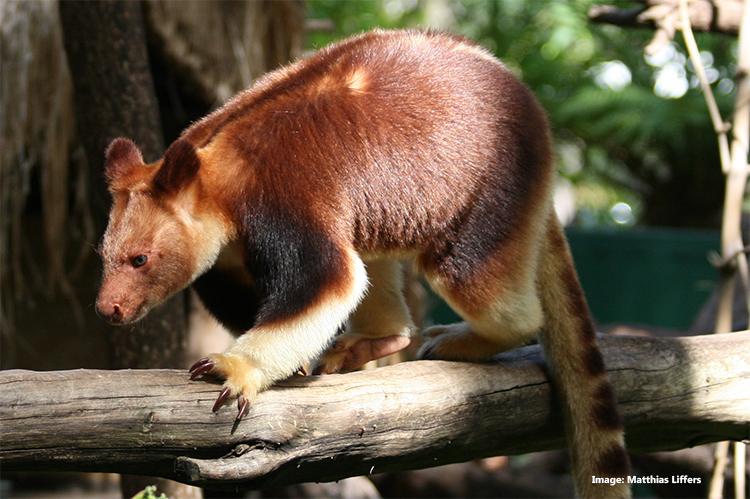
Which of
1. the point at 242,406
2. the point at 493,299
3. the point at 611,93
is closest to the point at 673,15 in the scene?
the point at 493,299

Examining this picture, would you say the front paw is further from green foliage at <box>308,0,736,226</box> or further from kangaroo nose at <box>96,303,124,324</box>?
green foliage at <box>308,0,736,226</box>

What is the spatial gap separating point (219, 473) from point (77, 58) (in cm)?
210

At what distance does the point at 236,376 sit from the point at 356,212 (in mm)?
725

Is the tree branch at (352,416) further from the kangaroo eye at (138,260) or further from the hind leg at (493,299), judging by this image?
the kangaroo eye at (138,260)

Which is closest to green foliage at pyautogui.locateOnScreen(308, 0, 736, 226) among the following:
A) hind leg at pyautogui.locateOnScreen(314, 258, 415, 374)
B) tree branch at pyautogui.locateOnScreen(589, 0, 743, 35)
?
tree branch at pyautogui.locateOnScreen(589, 0, 743, 35)

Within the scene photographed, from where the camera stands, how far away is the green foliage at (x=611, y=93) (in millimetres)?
9336

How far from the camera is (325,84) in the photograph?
270 cm

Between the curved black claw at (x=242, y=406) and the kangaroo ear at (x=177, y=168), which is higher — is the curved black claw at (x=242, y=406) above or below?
below

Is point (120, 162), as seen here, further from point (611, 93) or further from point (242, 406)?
point (611, 93)

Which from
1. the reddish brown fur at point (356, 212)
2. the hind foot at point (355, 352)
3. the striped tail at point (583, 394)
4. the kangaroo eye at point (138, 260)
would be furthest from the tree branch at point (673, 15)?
the kangaroo eye at point (138, 260)

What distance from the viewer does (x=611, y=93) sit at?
30.9ft

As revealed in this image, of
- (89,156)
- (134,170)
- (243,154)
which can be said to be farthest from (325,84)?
(89,156)

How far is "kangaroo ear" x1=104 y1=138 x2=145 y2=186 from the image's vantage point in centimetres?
251

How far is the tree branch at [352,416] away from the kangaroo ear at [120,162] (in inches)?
28.5
